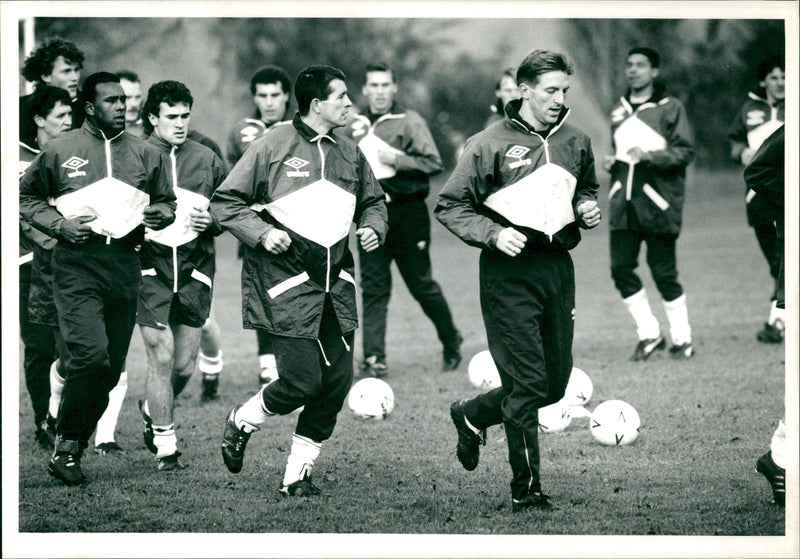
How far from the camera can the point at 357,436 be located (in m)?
8.62

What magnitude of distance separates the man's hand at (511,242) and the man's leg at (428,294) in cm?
448

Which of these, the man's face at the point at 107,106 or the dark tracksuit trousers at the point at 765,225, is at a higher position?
the man's face at the point at 107,106

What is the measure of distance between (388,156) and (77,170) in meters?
3.86

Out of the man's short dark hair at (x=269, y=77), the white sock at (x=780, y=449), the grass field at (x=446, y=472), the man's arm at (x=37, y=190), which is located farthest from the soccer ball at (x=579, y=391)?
the man's arm at (x=37, y=190)

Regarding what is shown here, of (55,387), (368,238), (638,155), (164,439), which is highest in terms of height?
(638,155)

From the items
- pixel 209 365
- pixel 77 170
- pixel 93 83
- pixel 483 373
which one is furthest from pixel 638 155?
pixel 77 170

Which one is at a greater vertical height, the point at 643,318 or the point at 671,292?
the point at 671,292

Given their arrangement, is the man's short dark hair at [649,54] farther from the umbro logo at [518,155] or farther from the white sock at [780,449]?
the white sock at [780,449]

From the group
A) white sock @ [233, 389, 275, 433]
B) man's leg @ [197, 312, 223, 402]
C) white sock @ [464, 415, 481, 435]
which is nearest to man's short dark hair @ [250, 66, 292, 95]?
man's leg @ [197, 312, 223, 402]

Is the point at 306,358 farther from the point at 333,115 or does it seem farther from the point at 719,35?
the point at 719,35

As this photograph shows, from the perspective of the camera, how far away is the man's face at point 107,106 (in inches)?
290

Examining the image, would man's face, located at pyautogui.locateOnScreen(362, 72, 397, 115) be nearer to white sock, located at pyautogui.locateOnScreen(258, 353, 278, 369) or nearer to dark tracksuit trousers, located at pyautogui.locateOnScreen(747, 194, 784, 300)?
white sock, located at pyautogui.locateOnScreen(258, 353, 278, 369)

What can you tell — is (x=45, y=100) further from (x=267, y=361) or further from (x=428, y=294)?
(x=428, y=294)

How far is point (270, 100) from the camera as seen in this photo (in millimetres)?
10289
